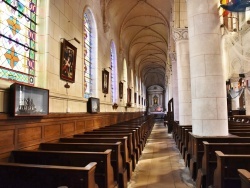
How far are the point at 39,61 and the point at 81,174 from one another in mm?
3267

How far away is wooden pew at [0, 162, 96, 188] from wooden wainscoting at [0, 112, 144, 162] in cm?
77

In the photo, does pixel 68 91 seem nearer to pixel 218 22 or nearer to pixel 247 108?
pixel 218 22

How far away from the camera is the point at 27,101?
335cm

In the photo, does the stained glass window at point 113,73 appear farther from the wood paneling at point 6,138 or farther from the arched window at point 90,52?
the wood paneling at point 6,138

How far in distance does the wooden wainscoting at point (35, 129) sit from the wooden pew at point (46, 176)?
0.77 m

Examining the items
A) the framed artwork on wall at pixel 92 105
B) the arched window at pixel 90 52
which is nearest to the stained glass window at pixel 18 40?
the framed artwork on wall at pixel 92 105

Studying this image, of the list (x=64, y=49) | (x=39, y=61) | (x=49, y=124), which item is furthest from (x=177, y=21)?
(x=49, y=124)

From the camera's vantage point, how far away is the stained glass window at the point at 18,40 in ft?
11.5

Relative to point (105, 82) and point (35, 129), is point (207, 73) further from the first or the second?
point (105, 82)

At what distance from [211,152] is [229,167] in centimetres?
66

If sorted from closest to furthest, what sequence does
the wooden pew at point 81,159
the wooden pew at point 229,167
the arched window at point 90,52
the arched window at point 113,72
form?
the wooden pew at point 229,167 < the wooden pew at point 81,159 < the arched window at point 90,52 < the arched window at point 113,72

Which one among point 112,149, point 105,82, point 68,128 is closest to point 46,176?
point 112,149

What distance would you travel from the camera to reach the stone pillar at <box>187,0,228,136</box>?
4102 mm

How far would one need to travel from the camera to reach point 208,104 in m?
4.14
